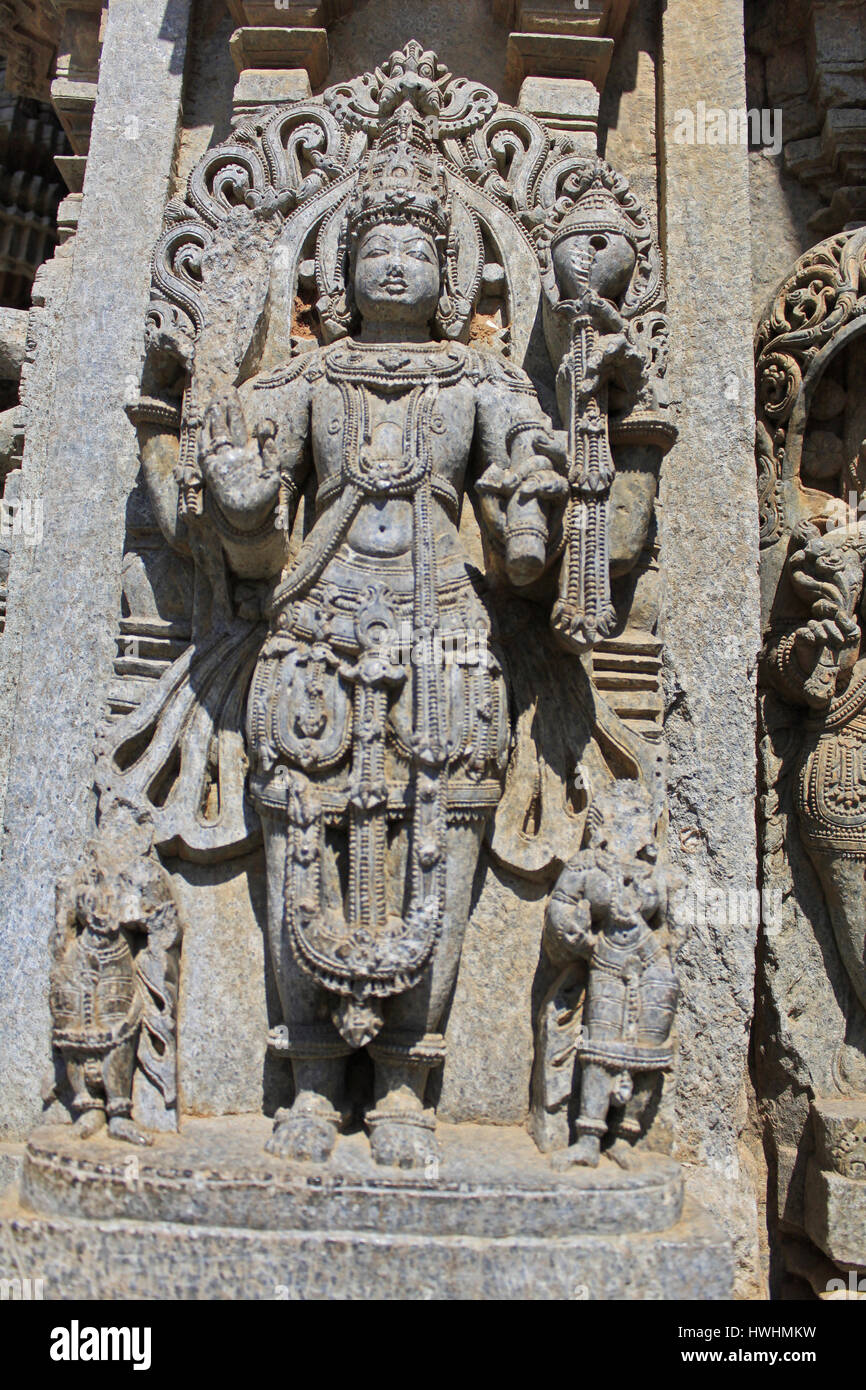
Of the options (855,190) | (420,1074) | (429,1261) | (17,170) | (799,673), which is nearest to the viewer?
(429,1261)

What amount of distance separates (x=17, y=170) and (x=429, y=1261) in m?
8.37

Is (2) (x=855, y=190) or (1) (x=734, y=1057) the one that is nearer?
(1) (x=734, y=1057)

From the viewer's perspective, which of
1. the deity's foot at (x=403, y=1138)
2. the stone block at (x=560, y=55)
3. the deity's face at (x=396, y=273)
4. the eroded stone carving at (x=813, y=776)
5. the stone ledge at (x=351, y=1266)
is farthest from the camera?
the stone block at (x=560, y=55)

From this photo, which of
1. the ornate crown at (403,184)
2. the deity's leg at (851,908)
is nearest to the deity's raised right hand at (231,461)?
the ornate crown at (403,184)

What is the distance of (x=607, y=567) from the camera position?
3596 mm

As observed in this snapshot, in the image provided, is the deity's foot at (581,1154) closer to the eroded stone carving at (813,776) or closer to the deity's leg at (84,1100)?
the deity's leg at (84,1100)

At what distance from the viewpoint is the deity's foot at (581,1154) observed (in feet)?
10.4

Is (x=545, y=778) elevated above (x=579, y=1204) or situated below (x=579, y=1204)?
above

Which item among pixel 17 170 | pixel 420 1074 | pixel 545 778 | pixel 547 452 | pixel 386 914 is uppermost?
pixel 17 170

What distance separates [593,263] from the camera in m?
3.78

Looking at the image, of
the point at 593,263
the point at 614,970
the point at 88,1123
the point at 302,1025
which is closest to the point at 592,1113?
the point at 614,970

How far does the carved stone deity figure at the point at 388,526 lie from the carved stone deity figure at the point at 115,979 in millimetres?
246
